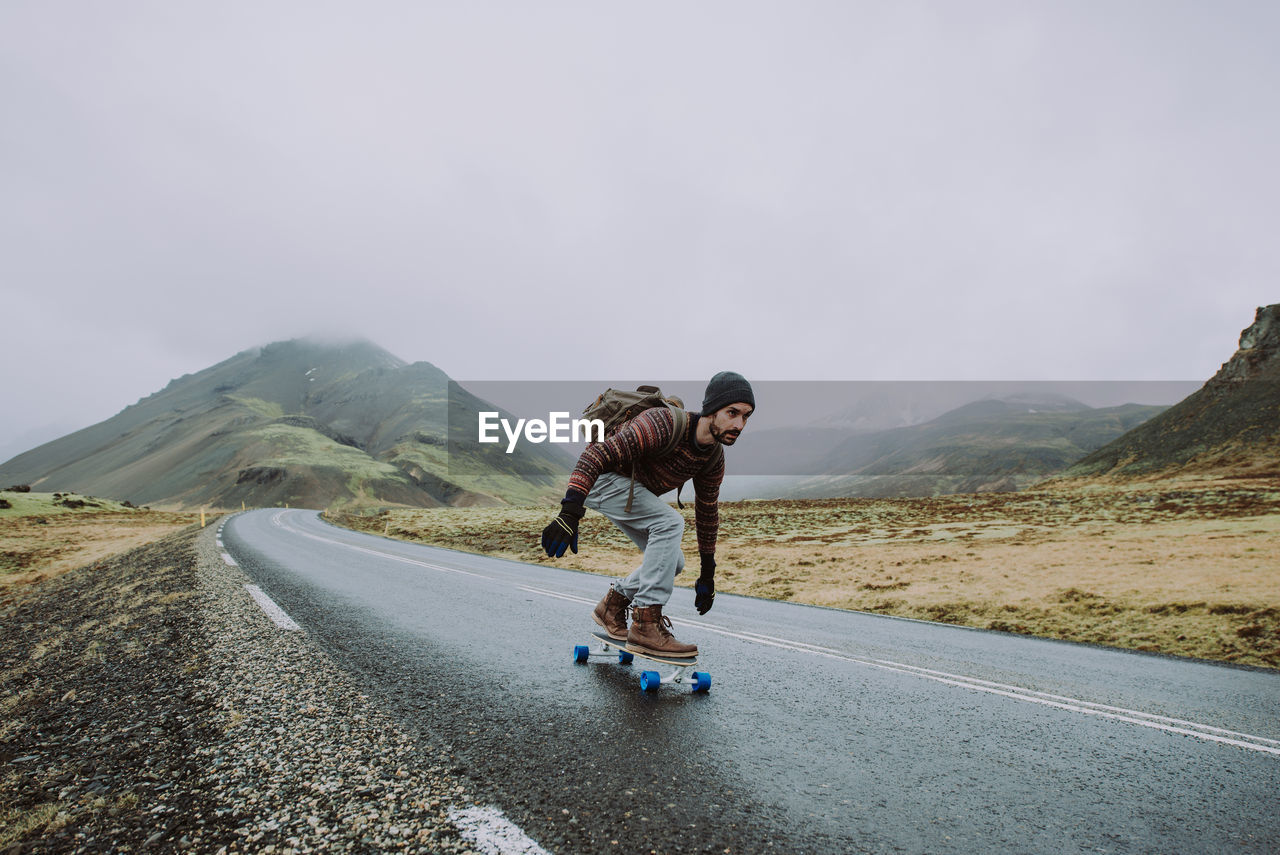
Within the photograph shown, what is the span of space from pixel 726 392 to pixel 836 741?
2.19 metres

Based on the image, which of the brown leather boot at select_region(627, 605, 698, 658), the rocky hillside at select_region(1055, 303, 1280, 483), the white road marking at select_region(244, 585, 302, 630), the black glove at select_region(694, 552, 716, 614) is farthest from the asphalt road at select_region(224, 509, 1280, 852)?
the rocky hillside at select_region(1055, 303, 1280, 483)

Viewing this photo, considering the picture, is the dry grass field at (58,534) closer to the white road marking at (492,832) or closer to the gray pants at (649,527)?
the gray pants at (649,527)

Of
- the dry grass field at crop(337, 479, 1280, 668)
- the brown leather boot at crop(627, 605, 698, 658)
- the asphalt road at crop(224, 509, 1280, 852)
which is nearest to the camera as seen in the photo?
the asphalt road at crop(224, 509, 1280, 852)

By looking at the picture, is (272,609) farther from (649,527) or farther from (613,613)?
(649,527)

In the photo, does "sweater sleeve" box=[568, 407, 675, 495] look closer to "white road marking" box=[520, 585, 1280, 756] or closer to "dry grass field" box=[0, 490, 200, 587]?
"white road marking" box=[520, 585, 1280, 756]

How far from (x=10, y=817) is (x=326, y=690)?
1.56 metres

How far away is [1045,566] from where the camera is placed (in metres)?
15.1

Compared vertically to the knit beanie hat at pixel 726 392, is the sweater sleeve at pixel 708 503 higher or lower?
lower

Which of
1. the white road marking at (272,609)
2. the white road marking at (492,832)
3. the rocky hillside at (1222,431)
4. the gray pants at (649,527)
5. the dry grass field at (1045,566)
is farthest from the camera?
the rocky hillside at (1222,431)

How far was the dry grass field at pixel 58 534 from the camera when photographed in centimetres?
2309

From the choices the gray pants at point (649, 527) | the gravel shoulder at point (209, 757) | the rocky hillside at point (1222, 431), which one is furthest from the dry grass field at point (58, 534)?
the rocky hillside at point (1222, 431)

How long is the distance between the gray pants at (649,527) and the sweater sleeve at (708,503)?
341 millimetres

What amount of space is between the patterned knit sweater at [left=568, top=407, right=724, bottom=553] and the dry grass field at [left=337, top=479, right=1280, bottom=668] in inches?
282

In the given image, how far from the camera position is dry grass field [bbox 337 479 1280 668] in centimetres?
882
